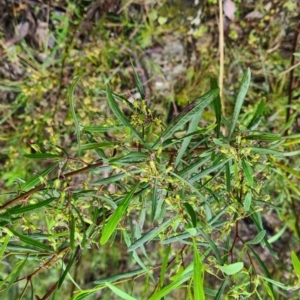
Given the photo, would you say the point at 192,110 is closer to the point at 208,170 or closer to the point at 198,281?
the point at 208,170

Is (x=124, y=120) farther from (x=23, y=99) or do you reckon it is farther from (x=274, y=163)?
(x=23, y=99)

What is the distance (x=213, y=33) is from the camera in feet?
5.74

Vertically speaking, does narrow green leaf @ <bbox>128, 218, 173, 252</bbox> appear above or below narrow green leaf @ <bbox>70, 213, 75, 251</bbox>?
below

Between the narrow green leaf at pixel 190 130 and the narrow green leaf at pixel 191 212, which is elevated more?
the narrow green leaf at pixel 190 130

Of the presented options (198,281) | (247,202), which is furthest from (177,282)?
(247,202)

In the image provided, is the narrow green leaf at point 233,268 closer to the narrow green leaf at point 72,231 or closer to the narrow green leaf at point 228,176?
the narrow green leaf at point 228,176

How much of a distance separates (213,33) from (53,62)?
25.0 inches

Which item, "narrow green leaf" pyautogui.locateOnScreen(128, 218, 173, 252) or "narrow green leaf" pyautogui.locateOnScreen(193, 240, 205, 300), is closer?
"narrow green leaf" pyautogui.locateOnScreen(193, 240, 205, 300)

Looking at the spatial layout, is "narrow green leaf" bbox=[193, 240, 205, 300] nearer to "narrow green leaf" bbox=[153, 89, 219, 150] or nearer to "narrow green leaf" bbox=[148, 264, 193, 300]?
"narrow green leaf" bbox=[148, 264, 193, 300]

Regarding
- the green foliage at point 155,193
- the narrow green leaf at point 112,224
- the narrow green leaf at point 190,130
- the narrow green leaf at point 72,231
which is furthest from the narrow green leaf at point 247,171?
the narrow green leaf at point 72,231

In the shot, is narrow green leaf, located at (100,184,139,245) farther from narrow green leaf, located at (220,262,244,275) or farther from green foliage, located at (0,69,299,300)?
narrow green leaf, located at (220,262,244,275)

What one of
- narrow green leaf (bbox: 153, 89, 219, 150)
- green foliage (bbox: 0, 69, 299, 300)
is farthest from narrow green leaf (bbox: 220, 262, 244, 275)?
narrow green leaf (bbox: 153, 89, 219, 150)

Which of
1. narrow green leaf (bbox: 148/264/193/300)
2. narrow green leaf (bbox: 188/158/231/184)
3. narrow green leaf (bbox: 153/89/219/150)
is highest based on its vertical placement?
narrow green leaf (bbox: 153/89/219/150)

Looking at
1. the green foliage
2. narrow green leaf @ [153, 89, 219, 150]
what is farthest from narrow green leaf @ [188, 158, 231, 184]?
narrow green leaf @ [153, 89, 219, 150]
